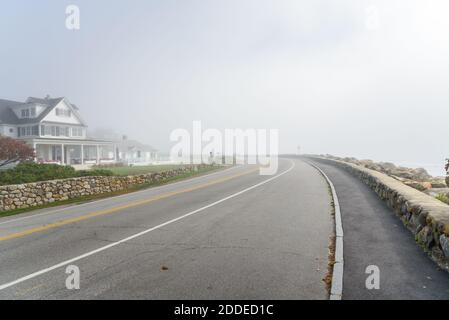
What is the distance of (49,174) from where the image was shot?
18609 millimetres

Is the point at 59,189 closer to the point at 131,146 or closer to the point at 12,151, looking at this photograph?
the point at 12,151

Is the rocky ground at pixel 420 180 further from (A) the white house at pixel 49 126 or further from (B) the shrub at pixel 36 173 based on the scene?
(A) the white house at pixel 49 126

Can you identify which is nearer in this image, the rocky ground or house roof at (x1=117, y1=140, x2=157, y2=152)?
the rocky ground

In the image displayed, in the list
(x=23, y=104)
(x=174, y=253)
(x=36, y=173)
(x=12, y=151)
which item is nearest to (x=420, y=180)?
(x=174, y=253)

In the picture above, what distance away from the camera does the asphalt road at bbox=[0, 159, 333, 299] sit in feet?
16.5

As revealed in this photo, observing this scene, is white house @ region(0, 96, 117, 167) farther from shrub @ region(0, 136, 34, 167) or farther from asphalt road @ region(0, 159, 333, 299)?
asphalt road @ region(0, 159, 333, 299)

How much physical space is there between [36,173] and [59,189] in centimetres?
218

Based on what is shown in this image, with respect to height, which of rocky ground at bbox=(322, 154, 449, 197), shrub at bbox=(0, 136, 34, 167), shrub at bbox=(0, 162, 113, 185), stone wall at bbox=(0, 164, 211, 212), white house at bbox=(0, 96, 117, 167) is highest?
white house at bbox=(0, 96, 117, 167)

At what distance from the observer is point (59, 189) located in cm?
1759

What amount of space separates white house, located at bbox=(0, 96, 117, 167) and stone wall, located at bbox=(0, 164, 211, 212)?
20.1 meters

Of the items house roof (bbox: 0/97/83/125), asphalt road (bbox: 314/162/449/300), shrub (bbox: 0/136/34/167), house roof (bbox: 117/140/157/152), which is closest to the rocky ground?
asphalt road (bbox: 314/162/449/300)
